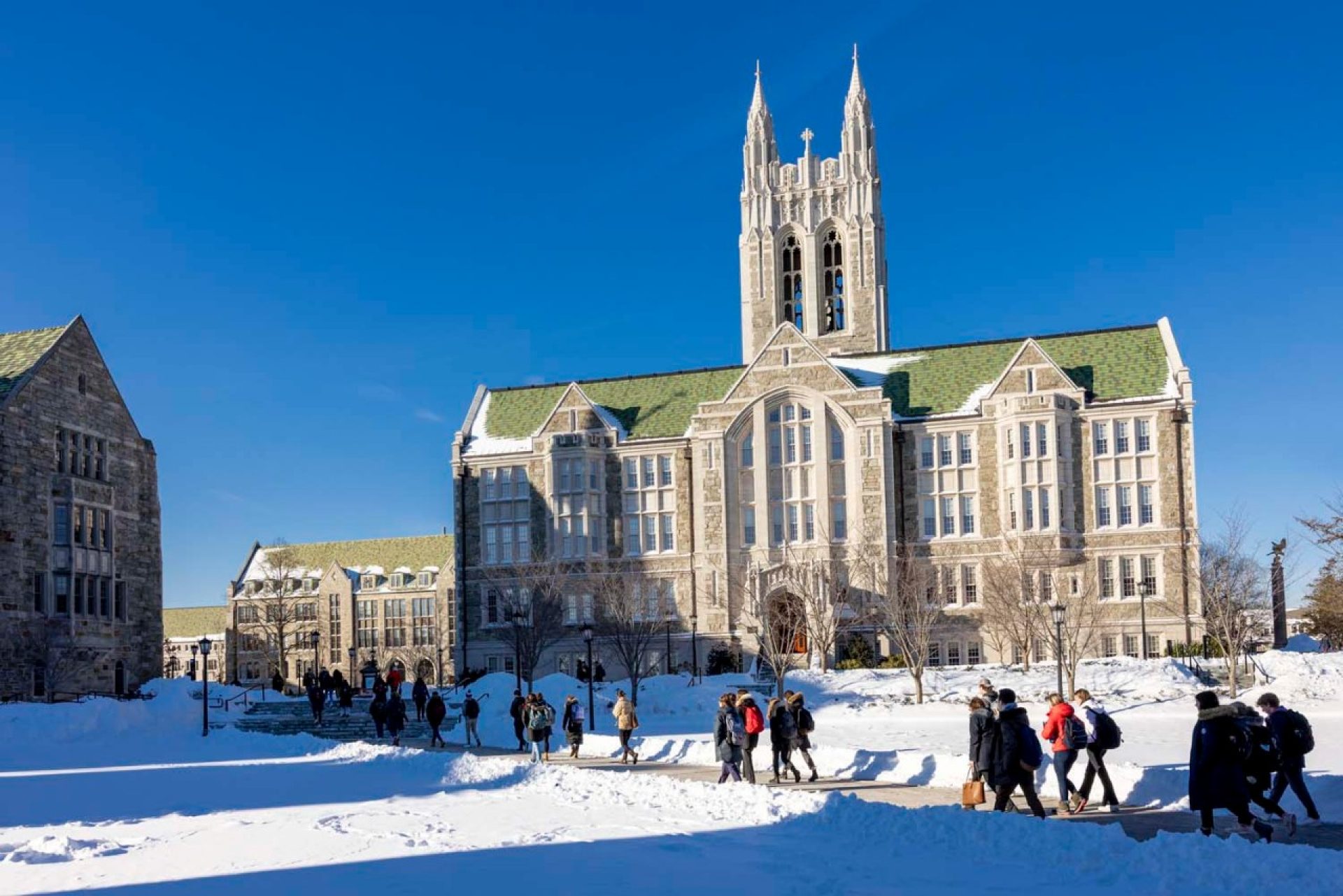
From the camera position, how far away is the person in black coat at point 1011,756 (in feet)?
56.9

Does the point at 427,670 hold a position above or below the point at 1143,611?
below

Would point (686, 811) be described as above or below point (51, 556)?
below

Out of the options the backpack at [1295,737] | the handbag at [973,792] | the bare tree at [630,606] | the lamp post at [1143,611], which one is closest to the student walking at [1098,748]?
the handbag at [973,792]

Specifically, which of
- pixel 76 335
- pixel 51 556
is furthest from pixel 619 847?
pixel 76 335

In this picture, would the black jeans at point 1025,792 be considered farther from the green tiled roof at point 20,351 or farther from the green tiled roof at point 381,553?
the green tiled roof at point 381,553

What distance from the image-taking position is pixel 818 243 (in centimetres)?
8781

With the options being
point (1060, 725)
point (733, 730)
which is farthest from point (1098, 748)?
point (733, 730)

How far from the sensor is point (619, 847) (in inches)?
675

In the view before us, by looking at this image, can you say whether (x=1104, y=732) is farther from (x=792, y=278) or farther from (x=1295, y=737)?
(x=792, y=278)

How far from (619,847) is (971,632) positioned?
47.4m

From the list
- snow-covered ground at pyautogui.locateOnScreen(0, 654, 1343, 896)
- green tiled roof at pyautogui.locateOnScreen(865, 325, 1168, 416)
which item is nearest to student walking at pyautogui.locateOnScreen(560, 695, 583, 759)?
snow-covered ground at pyautogui.locateOnScreen(0, 654, 1343, 896)

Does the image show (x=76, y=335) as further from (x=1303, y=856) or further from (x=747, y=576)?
(x=1303, y=856)

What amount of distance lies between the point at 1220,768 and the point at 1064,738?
3.31 m

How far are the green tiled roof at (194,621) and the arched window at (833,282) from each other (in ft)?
256
